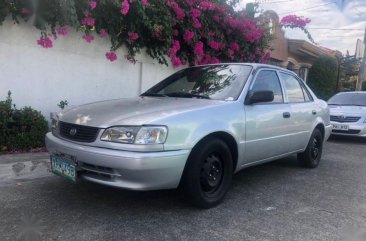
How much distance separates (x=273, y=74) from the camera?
527 cm

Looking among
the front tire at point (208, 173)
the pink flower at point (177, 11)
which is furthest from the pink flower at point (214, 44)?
the front tire at point (208, 173)

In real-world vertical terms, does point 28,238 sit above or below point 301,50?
below

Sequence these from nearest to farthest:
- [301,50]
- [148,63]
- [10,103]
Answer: [10,103]
[148,63]
[301,50]

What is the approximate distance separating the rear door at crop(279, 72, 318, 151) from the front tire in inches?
58.4

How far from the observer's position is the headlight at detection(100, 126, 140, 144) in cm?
343

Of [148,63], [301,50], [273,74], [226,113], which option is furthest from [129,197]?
[301,50]

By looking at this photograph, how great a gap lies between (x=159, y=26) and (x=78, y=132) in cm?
393

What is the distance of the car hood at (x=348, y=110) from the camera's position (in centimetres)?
985

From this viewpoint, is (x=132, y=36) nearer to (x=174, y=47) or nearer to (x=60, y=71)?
(x=174, y=47)

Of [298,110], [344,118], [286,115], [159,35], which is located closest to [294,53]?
[344,118]

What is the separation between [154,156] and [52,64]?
4117 millimetres

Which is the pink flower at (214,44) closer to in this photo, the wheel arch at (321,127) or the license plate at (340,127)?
the wheel arch at (321,127)

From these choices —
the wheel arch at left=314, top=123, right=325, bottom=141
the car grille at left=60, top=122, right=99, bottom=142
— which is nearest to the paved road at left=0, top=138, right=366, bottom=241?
the car grille at left=60, top=122, right=99, bottom=142

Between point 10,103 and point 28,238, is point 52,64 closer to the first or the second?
point 10,103
